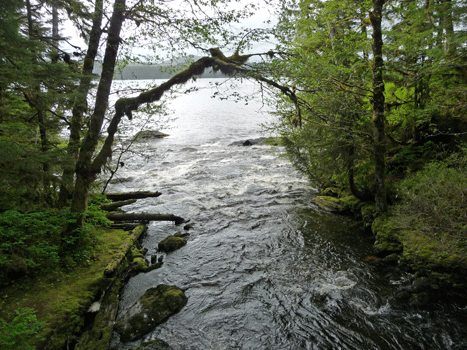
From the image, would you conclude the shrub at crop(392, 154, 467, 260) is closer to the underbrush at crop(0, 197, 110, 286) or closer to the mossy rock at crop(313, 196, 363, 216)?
the mossy rock at crop(313, 196, 363, 216)

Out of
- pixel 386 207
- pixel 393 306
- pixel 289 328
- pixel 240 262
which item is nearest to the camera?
pixel 289 328

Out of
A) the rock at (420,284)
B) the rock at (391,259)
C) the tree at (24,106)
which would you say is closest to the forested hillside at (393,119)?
the rock at (391,259)

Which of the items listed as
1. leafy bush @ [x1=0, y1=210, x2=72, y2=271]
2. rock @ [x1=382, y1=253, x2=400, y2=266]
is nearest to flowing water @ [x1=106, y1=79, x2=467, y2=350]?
rock @ [x1=382, y1=253, x2=400, y2=266]

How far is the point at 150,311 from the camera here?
22.5 feet

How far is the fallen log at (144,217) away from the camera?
11.9 metres

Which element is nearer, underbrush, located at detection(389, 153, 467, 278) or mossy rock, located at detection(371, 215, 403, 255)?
underbrush, located at detection(389, 153, 467, 278)

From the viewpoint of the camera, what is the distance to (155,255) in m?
9.80

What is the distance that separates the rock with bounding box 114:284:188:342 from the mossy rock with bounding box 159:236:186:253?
260cm

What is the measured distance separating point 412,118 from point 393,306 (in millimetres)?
8577

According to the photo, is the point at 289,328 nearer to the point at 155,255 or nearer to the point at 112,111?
the point at 155,255

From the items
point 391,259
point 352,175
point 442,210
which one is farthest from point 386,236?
point 352,175

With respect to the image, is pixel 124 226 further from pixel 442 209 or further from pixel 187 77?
pixel 442 209

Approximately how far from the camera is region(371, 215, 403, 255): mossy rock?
30.5ft

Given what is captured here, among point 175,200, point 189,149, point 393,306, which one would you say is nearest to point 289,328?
point 393,306
